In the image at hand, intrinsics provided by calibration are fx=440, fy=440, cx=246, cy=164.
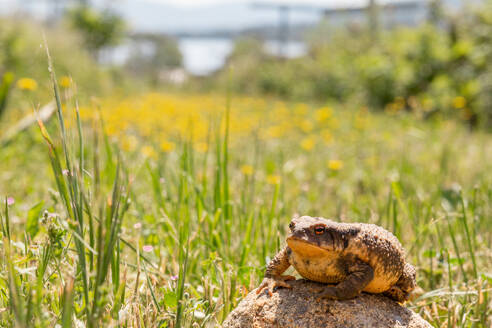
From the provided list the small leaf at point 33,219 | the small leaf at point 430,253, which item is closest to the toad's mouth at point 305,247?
the small leaf at point 430,253

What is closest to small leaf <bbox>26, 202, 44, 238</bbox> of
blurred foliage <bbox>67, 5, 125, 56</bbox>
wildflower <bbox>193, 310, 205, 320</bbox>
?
wildflower <bbox>193, 310, 205, 320</bbox>

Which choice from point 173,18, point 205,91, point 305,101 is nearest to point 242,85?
point 205,91

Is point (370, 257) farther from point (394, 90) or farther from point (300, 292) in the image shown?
point (394, 90)

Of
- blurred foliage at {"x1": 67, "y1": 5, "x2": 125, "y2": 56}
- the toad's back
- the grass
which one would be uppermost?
blurred foliage at {"x1": 67, "y1": 5, "x2": 125, "y2": 56}

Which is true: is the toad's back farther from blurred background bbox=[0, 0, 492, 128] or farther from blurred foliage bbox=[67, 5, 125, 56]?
blurred foliage bbox=[67, 5, 125, 56]

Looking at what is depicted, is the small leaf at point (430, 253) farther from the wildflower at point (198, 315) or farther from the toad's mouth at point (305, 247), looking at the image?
the wildflower at point (198, 315)
